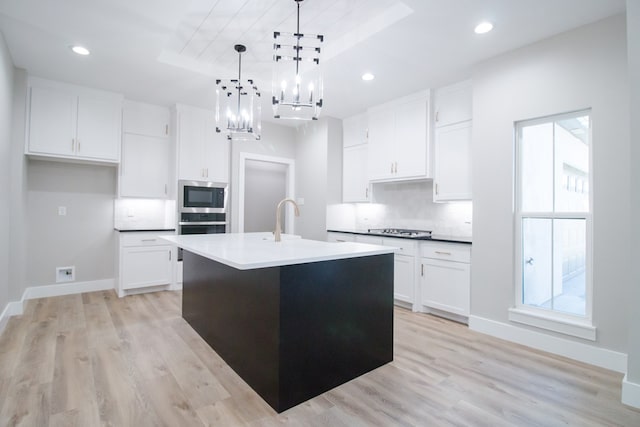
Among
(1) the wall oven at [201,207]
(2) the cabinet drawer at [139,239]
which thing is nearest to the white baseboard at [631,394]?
(1) the wall oven at [201,207]

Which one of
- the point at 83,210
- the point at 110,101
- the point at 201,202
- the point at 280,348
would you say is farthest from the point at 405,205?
the point at 83,210

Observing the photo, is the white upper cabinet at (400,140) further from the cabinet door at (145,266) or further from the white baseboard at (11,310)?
the white baseboard at (11,310)

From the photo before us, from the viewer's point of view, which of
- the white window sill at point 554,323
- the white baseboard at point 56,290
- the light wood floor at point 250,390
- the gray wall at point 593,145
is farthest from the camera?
the white baseboard at point 56,290

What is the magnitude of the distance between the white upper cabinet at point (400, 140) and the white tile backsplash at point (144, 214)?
2.93 meters

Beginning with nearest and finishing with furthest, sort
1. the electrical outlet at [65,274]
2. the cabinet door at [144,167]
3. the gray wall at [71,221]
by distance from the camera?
the gray wall at [71,221], the electrical outlet at [65,274], the cabinet door at [144,167]

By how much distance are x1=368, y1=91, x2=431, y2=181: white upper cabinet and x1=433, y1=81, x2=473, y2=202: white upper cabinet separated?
0.44 feet

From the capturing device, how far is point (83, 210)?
4324 mm

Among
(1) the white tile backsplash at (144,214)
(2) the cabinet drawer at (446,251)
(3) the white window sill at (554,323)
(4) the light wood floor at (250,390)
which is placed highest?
(1) the white tile backsplash at (144,214)

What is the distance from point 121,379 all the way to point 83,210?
3.12 meters

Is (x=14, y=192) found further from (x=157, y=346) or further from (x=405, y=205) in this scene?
(x=405, y=205)

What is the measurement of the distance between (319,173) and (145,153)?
248cm

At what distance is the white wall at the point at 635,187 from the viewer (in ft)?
6.09

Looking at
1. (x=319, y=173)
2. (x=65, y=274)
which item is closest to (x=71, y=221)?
(x=65, y=274)

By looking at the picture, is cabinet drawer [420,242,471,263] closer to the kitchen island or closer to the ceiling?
the kitchen island
